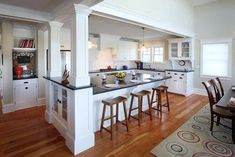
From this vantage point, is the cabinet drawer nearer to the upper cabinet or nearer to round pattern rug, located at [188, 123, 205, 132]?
round pattern rug, located at [188, 123, 205, 132]

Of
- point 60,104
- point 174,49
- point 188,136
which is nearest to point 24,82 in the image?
point 60,104

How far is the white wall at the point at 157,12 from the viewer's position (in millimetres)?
3025

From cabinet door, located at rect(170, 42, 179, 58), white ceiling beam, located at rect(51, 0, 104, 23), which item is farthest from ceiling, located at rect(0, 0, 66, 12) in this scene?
cabinet door, located at rect(170, 42, 179, 58)

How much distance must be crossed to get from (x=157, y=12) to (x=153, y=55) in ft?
11.7

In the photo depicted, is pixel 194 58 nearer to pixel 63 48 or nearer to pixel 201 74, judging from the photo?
pixel 201 74

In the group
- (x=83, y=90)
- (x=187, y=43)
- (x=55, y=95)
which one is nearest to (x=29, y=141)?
(x=55, y=95)

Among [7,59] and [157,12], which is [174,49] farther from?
[7,59]

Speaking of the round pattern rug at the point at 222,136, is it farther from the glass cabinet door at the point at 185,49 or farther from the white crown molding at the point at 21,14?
the white crown molding at the point at 21,14

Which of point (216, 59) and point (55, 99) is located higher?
point (216, 59)

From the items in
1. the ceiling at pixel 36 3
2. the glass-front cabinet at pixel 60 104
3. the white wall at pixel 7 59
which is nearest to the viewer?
the ceiling at pixel 36 3

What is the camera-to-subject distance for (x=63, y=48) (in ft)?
17.2

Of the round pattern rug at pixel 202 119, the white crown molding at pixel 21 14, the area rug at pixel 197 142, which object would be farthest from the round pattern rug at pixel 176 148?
the white crown molding at pixel 21 14

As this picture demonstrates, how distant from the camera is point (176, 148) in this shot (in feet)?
8.38

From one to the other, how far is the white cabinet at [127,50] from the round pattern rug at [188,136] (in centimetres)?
469
